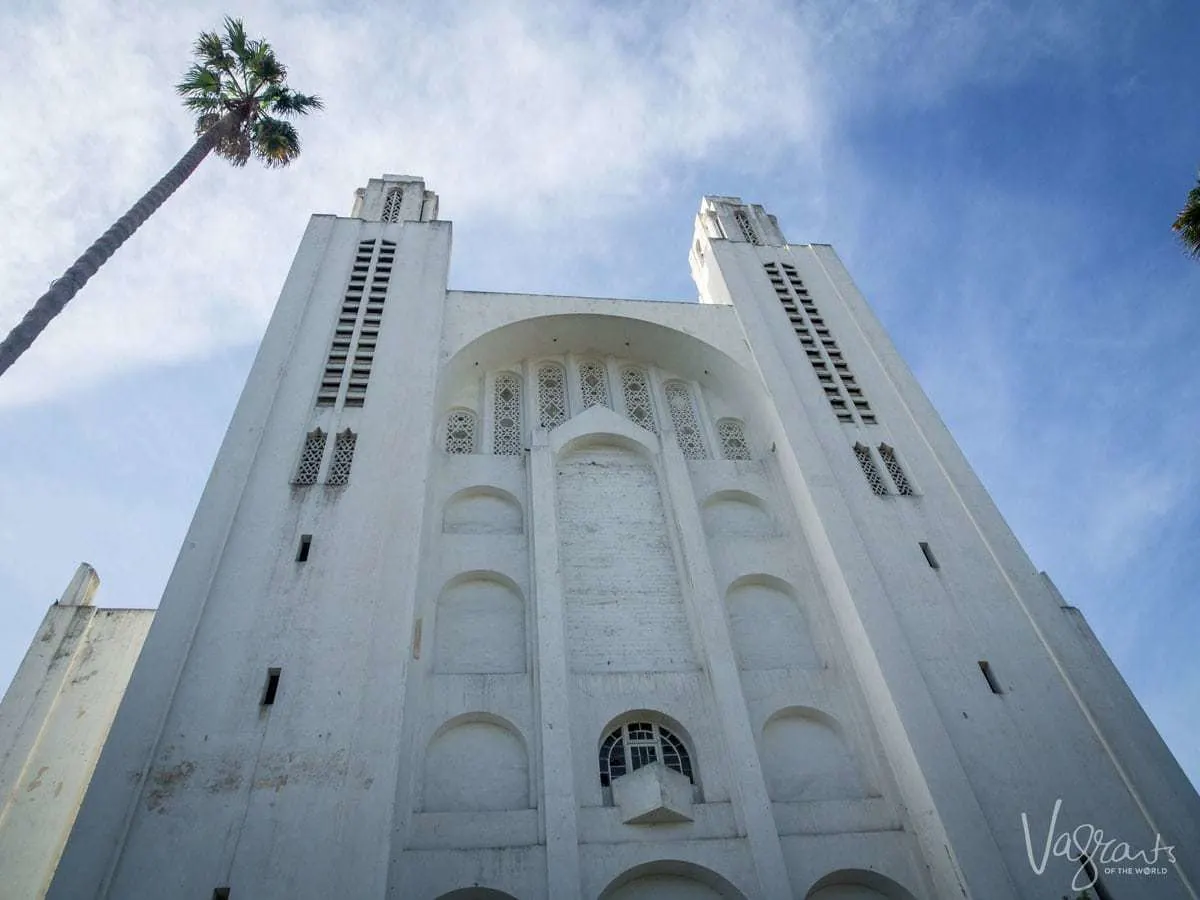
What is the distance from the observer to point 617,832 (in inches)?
405

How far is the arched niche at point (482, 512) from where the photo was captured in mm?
14164

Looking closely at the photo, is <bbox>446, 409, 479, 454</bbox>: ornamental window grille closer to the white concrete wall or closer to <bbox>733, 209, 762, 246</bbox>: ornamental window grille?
the white concrete wall

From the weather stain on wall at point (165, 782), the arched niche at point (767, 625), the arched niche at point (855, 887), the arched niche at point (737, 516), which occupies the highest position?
the arched niche at point (737, 516)

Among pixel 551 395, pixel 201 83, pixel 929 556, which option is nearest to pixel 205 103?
pixel 201 83

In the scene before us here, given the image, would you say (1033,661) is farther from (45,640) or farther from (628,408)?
(45,640)

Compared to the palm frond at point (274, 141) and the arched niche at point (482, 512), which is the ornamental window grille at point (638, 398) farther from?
the palm frond at point (274, 141)

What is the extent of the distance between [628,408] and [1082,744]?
10.0 m

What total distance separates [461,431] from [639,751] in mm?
7408

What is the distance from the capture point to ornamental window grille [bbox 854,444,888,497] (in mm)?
14492

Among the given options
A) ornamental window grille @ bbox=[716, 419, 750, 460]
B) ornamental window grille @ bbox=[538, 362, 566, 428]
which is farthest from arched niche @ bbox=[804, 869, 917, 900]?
ornamental window grille @ bbox=[538, 362, 566, 428]

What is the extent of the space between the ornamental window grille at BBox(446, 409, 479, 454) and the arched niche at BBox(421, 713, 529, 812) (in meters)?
5.84

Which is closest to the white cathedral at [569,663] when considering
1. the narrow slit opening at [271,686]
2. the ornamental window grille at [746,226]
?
the narrow slit opening at [271,686]

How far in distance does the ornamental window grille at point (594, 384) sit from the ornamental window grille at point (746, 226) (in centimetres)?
598

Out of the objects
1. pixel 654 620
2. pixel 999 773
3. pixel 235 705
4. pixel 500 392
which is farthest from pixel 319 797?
pixel 500 392
